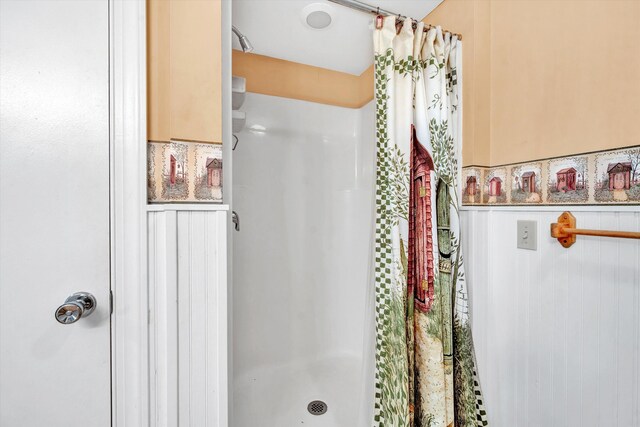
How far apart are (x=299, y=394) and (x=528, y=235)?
58.1 inches

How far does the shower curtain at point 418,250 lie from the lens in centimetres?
99

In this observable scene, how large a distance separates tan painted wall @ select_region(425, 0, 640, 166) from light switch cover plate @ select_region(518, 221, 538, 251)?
233 millimetres

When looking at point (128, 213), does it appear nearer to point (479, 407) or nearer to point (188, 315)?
point (188, 315)

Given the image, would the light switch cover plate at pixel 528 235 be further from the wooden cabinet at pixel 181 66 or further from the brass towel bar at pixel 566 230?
the wooden cabinet at pixel 181 66

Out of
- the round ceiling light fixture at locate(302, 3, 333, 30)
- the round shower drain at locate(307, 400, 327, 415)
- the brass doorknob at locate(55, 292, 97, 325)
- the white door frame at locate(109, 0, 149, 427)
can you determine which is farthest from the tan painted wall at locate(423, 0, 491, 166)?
the round shower drain at locate(307, 400, 327, 415)

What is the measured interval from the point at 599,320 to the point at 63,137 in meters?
1.53

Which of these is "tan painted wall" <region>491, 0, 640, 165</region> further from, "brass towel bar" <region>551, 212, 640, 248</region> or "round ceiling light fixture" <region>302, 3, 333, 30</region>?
"round ceiling light fixture" <region>302, 3, 333, 30</region>

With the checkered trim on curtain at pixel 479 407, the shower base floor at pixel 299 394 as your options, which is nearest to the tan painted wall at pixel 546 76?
the checkered trim on curtain at pixel 479 407

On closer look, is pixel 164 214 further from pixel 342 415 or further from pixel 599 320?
pixel 342 415

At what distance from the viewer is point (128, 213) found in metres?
0.68

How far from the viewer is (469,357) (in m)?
1.08

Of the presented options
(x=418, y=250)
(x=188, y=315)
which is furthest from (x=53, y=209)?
(x=418, y=250)

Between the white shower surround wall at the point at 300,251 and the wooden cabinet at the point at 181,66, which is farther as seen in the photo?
the white shower surround wall at the point at 300,251

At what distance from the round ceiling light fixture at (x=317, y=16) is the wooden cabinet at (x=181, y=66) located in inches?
26.7
